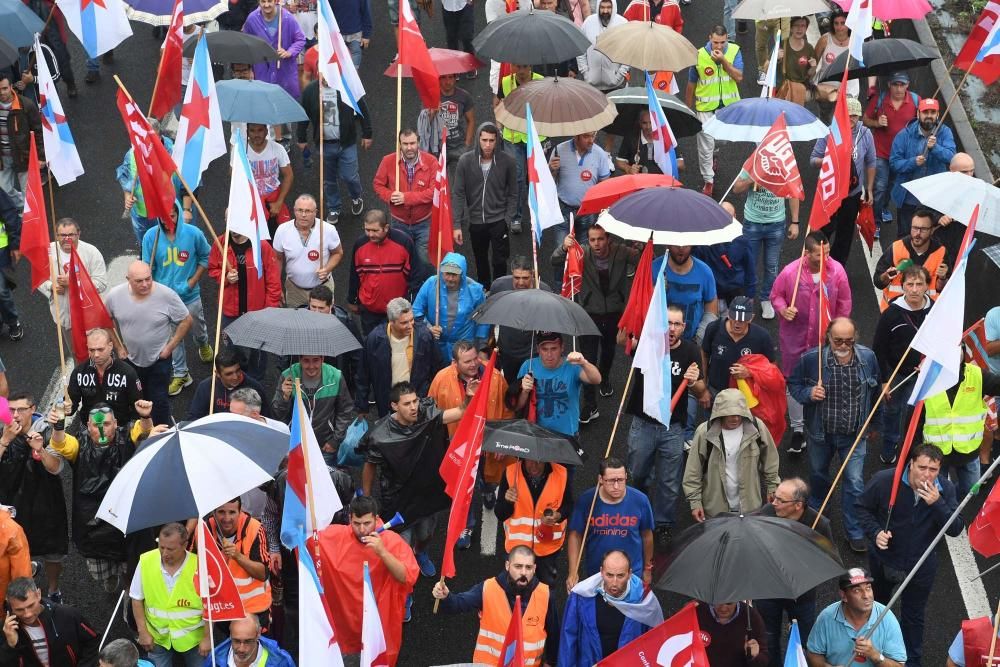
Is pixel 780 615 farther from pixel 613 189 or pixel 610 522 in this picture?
pixel 613 189

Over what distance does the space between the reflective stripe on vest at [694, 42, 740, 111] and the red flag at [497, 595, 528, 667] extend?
8.44m

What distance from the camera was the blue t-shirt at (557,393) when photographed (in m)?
11.4

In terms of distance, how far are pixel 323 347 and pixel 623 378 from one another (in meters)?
3.38

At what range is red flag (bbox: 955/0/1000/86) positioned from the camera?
1493cm

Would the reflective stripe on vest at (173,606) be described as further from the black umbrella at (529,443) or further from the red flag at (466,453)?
the black umbrella at (529,443)

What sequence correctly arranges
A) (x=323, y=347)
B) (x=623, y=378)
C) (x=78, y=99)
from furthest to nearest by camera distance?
(x=78, y=99), (x=623, y=378), (x=323, y=347)

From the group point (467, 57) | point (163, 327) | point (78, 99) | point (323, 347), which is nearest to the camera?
point (323, 347)

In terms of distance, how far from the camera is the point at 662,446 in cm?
1164

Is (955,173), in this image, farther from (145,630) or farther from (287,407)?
(145,630)

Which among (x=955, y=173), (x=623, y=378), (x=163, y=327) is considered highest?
(x=955, y=173)

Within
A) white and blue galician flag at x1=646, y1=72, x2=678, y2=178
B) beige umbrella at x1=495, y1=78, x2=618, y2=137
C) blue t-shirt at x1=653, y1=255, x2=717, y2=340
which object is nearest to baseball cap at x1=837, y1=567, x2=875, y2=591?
blue t-shirt at x1=653, y1=255, x2=717, y2=340

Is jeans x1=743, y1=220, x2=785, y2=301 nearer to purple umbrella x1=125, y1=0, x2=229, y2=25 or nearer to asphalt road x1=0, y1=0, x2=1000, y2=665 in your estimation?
asphalt road x1=0, y1=0, x2=1000, y2=665

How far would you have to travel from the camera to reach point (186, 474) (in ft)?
30.1

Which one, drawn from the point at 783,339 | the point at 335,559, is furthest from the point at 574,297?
the point at 335,559
